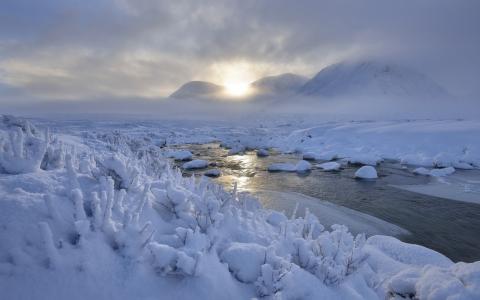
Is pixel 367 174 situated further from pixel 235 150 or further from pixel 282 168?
pixel 235 150

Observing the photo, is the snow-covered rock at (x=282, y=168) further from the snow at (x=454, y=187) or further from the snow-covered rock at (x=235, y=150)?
the snow-covered rock at (x=235, y=150)

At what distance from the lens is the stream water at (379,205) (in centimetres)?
1142

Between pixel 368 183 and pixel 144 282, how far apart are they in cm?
2005

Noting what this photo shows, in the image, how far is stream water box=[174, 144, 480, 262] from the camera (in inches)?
450

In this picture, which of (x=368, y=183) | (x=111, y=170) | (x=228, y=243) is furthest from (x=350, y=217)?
(x=111, y=170)

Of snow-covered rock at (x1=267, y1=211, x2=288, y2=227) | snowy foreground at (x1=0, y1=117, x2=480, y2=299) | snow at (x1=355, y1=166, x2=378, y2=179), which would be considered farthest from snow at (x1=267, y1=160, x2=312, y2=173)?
snowy foreground at (x1=0, y1=117, x2=480, y2=299)

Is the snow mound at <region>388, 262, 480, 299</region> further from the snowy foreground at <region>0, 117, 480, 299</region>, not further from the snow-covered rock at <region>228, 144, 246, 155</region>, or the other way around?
the snow-covered rock at <region>228, 144, 246, 155</region>

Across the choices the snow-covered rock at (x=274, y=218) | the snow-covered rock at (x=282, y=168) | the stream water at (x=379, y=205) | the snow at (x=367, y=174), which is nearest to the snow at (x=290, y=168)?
the snow-covered rock at (x=282, y=168)

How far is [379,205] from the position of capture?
1545cm

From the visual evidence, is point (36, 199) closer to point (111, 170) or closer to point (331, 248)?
point (111, 170)

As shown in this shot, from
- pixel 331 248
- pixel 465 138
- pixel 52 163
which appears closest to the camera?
→ pixel 331 248

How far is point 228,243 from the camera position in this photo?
407 cm

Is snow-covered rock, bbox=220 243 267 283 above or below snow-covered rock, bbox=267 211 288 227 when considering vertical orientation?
above

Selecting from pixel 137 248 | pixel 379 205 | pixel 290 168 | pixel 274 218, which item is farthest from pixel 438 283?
pixel 290 168
